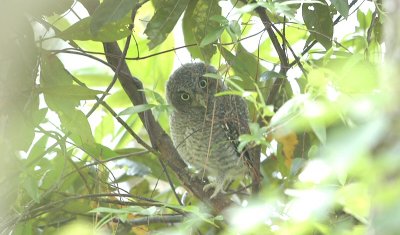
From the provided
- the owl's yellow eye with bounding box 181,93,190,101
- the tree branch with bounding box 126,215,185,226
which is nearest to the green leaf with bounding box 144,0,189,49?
the tree branch with bounding box 126,215,185,226

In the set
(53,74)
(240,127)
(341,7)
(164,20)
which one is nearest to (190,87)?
(240,127)

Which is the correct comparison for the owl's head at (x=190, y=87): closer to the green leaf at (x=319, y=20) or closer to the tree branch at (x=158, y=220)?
the tree branch at (x=158, y=220)

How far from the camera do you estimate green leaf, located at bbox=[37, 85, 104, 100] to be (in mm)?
2172

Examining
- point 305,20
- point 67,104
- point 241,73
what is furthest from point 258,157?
point 67,104

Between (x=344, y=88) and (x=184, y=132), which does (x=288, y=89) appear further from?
(x=344, y=88)

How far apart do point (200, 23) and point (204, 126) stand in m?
0.88

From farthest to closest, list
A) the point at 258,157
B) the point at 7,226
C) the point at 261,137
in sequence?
the point at 258,157, the point at 7,226, the point at 261,137

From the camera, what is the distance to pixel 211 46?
2.56 metres

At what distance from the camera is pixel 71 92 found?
2189 mm

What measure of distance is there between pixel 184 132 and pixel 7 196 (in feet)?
5.02

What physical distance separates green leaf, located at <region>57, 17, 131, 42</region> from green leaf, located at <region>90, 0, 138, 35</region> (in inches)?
3.5

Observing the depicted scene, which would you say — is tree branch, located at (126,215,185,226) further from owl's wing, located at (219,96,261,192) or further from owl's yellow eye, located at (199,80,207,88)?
owl's yellow eye, located at (199,80,207,88)

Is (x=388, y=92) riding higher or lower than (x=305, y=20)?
lower

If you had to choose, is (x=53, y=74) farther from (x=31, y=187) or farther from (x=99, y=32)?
(x=31, y=187)
